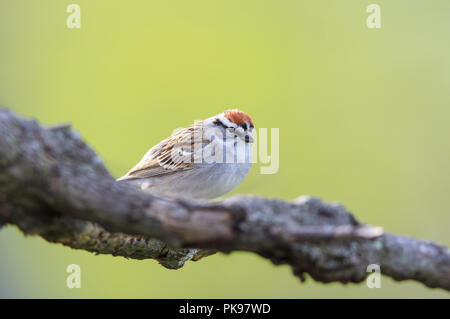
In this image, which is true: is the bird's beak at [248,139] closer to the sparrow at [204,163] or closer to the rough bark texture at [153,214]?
the sparrow at [204,163]

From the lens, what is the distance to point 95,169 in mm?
1612

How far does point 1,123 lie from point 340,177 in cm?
408

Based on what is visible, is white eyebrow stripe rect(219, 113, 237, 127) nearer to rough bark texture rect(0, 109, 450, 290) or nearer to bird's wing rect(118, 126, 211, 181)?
bird's wing rect(118, 126, 211, 181)

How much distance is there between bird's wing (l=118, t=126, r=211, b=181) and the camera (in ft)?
10.5

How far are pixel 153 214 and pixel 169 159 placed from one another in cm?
186

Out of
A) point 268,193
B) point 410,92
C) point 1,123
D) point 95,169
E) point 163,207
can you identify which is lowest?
point 268,193

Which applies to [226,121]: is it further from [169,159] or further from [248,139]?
[169,159]

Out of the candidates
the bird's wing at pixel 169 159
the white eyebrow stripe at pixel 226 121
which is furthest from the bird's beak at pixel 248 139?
the bird's wing at pixel 169 159

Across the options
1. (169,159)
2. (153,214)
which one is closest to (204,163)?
(169,159)

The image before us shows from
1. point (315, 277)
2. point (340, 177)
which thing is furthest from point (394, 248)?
point (340, 177)

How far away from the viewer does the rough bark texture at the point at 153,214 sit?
1.39 metres

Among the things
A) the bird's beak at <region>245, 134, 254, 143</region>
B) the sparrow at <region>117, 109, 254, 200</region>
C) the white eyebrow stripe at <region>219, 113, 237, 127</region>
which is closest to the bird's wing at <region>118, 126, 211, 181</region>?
the sparrow at <region>117, 109, 254, 200</region>

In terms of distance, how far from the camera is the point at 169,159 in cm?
327

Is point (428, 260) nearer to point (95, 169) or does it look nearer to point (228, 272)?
point (95, 169)
